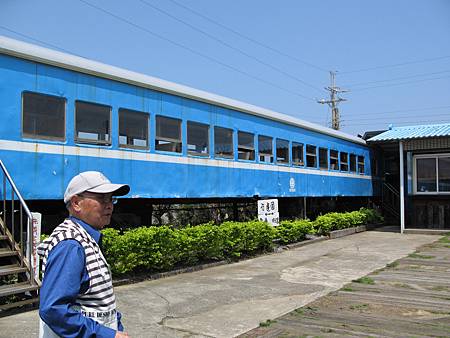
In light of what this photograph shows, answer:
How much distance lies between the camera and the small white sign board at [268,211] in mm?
11418

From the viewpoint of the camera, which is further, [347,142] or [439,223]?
[347,142]

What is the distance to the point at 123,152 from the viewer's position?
27.2 feet

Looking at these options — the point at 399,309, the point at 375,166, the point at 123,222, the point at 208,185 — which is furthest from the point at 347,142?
the point at 399,309

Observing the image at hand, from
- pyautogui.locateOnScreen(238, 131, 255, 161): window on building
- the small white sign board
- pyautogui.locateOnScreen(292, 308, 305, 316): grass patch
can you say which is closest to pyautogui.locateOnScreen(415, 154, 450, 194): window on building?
the small white sign board

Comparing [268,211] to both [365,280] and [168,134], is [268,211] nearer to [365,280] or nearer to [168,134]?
[168,134]

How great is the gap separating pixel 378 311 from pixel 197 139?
5.70m

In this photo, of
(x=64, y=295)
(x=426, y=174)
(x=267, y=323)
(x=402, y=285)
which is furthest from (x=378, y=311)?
(x=426, y=174)

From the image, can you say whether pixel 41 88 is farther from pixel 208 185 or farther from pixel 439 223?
pixel 439 223

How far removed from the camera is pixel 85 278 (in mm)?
1909

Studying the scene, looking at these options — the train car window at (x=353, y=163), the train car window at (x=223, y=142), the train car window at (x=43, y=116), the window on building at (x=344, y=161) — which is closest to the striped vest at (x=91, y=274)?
the train car window at (x=43, y=116)

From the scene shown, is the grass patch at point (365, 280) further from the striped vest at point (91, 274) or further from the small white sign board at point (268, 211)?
the striped vest at point (91, 274)

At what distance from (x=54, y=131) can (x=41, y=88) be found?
699 millimetres

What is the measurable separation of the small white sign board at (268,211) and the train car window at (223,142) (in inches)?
59.3

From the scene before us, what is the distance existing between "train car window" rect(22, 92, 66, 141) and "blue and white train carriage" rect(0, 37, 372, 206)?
0.05 feet
